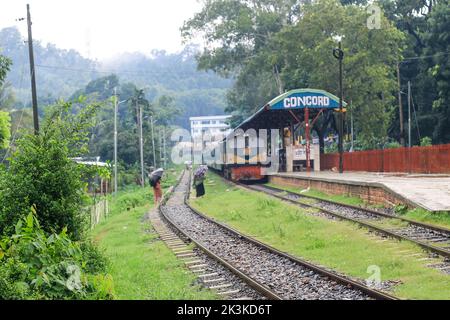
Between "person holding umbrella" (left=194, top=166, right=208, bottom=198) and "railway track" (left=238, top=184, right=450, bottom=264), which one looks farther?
"person holding umbrella" (left=194, top=166, right=208, bottom=198)

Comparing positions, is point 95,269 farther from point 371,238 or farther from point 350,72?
point 350,72

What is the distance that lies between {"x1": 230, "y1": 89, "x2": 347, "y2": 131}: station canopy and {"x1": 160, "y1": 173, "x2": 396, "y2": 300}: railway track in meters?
16.3

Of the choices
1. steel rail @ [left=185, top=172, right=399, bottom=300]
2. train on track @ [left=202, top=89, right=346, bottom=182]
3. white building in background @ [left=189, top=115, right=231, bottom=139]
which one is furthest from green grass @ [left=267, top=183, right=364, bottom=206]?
white building in background @ [left=189, top=115, right=231, bottom=139]

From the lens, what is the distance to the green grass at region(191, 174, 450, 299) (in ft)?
28.8

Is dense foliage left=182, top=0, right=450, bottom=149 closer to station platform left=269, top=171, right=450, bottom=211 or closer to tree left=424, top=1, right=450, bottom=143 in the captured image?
tree left=424, top=1, right=450, bottom=143

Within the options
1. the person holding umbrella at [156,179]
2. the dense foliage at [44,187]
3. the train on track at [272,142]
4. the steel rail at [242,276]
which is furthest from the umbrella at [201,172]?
the dense foliage at [44,187]

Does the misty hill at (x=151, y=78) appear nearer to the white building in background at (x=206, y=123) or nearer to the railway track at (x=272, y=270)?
the white building in background at (x=206, y=123)

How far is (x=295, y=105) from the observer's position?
32.5 m

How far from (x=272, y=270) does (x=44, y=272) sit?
13.6ft

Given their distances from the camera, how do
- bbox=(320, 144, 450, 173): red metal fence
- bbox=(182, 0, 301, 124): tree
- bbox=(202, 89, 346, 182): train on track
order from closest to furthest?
bbox=(320, 144, 450, 173): red metal fence < bbox=(202, 89, 346, 182): train on track < bbox=(182, 0, 301, 124): tree

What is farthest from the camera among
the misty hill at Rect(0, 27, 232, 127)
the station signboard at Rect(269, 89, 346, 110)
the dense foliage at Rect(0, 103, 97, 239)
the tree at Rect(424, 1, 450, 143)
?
the misty hill at Rect(0, 27, 232, 127)

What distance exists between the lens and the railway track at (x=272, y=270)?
846 centimetres

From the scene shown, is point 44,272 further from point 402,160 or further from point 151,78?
point 151,78

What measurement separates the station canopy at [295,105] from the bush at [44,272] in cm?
2360
